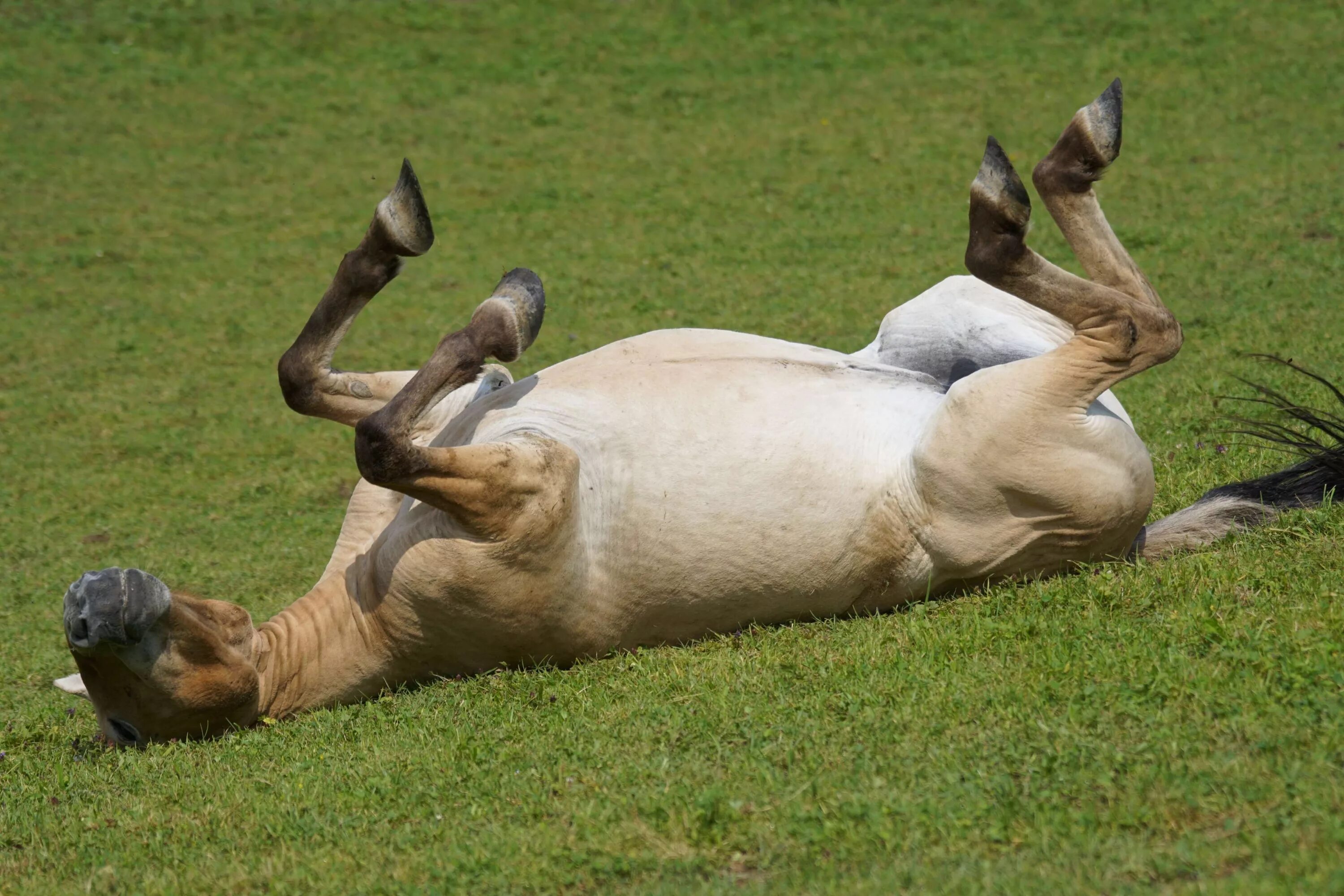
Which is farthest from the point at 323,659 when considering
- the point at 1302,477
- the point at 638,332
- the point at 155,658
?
the point at 638,332

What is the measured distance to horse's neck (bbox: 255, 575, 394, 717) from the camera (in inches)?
189

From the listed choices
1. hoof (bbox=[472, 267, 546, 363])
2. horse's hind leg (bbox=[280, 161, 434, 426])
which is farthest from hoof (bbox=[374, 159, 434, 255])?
hoof (bbox=[472, 267, 546, 363])

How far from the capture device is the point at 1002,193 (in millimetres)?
4652

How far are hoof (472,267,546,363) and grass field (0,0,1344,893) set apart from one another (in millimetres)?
1180

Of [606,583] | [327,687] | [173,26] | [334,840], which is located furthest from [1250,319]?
[173,26]

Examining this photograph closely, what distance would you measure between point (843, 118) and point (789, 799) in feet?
46.0

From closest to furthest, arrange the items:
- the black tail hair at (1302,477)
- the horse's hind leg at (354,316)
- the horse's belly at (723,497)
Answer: the horse's belly at (723,497)
the black tail hair at (1302,477)
the horse's hind leg at (354,316)

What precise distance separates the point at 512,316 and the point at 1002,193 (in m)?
1.78

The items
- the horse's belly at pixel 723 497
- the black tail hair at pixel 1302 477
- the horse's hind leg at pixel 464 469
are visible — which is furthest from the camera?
the black tail hair at pixel 1302 477

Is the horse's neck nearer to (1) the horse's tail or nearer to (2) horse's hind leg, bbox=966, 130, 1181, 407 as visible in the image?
(2) horse's hind leg, bbox=966, 130, 1181, 407

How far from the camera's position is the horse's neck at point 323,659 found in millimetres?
4809

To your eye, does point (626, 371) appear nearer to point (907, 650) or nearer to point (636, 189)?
point (907, 650)

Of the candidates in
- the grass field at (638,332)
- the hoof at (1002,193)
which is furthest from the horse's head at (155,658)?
the hoof at (1002,193)

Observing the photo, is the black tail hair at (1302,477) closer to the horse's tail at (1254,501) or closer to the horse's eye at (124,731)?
the horse's tail at (1254,501)
